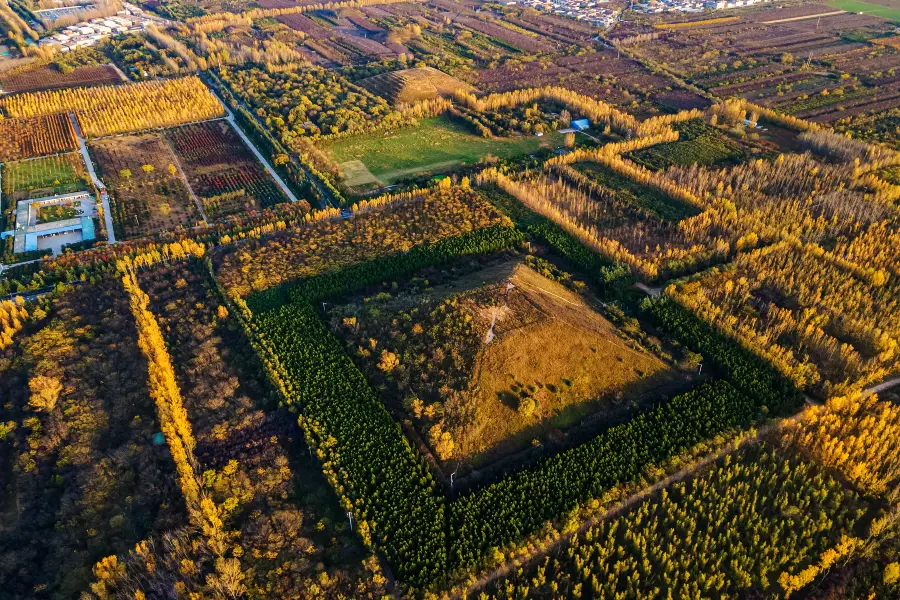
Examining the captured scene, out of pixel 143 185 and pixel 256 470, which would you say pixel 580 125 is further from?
pixel 256 470

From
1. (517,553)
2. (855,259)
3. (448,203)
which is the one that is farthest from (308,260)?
(855,259)

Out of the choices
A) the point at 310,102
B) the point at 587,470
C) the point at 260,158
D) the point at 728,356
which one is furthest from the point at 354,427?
the point at 310,102

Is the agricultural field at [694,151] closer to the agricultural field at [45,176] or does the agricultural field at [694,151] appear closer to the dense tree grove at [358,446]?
the dense tree grove at [358,446]

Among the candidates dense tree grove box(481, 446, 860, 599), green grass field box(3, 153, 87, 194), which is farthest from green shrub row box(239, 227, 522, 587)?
green grass field box(3, 153, 87, 194)

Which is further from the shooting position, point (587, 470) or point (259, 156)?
point (259, 156)

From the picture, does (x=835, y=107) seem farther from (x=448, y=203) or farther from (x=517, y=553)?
(x=517, y=553)

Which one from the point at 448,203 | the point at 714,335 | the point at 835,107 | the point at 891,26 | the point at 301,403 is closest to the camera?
the point at 301,403
